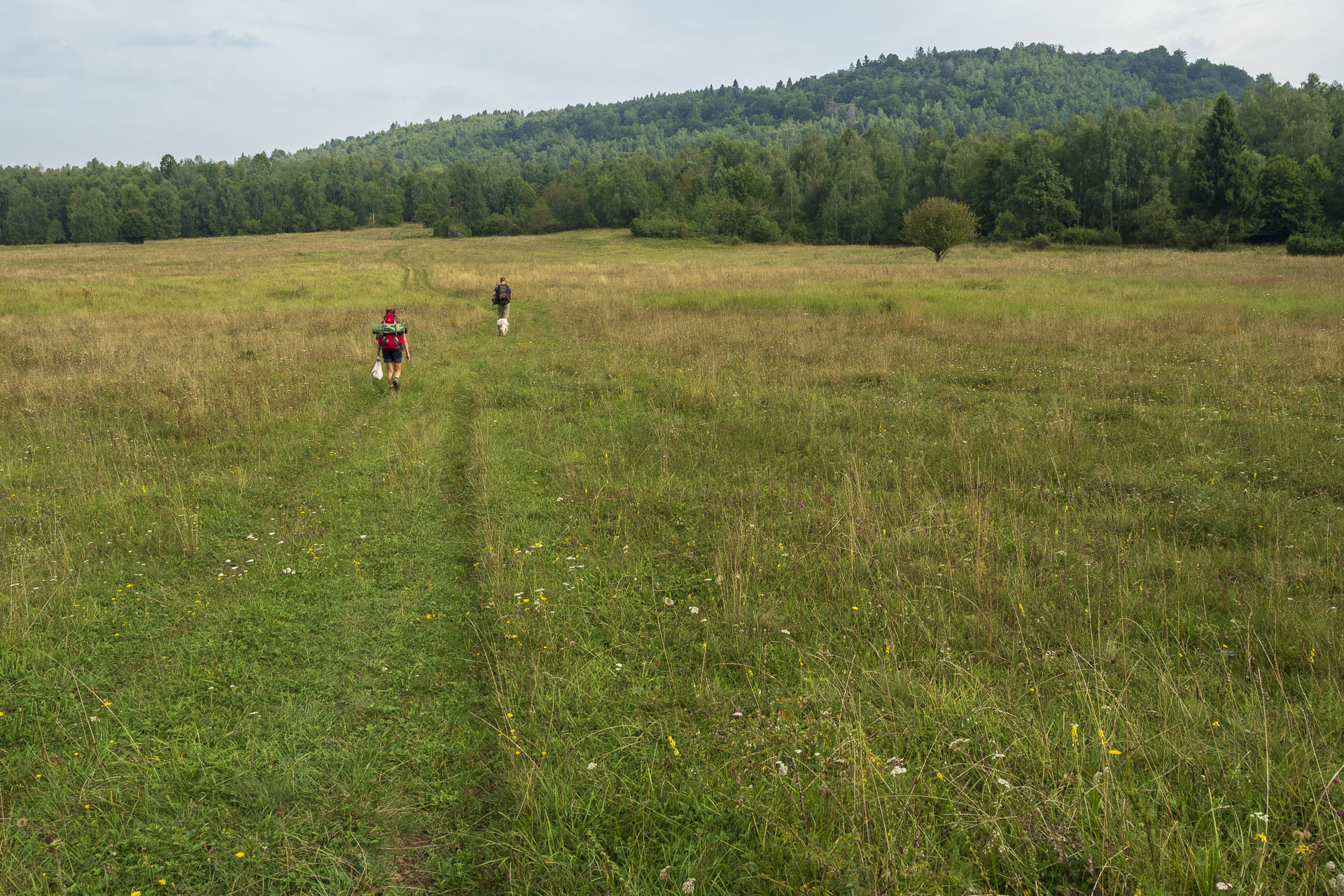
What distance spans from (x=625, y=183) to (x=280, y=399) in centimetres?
10393

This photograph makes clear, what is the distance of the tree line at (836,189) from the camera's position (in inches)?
2576

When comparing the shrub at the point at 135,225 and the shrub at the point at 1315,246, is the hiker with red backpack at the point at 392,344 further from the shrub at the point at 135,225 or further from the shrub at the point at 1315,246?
the shrub at the point at 135,225

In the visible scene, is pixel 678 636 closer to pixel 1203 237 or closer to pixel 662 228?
pixel 1203 237

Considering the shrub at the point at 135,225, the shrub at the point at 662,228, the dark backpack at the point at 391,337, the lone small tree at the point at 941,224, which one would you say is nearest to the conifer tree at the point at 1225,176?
the lone small tree at the point at 941,224

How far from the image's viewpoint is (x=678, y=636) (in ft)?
18.1

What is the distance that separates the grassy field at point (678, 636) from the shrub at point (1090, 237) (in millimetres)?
64925

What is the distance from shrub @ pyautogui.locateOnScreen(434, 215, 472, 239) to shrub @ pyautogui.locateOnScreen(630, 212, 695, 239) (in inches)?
1166

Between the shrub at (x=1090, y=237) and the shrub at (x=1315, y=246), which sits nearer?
the shrub at (x=1315, y=246)

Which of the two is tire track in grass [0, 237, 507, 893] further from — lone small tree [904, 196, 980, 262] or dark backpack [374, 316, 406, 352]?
lone small tree [904, 196, 980, 262]

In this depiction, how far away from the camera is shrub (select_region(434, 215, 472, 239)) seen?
353 feet

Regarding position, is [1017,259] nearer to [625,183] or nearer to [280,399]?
[280,399]

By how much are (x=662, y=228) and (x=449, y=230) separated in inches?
1418

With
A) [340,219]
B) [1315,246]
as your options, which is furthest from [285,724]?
[340,219]

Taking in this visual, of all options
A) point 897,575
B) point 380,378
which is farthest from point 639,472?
point 380,378
